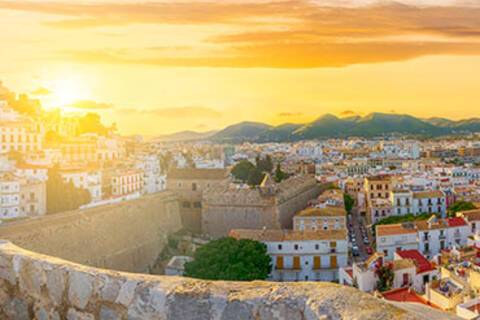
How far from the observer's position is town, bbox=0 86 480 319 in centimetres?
1725

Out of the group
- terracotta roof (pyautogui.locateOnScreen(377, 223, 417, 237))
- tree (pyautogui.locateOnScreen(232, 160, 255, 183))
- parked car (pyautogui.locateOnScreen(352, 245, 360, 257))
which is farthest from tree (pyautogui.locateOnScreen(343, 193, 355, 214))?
terracotta roof (pyautogui.locateOnScreen(377, 223, 417, 237))

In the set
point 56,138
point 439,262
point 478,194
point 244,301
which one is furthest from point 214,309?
point 56,138

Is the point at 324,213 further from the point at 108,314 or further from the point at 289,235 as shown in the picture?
the point at 108,314

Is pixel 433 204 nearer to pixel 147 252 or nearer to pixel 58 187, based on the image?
pixel 147 252

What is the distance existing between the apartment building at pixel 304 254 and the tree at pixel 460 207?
9.68 meters

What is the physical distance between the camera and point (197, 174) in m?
30.9

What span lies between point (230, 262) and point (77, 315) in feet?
53.4

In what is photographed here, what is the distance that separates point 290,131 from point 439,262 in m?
144

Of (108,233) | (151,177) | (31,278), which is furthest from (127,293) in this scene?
(151,177)

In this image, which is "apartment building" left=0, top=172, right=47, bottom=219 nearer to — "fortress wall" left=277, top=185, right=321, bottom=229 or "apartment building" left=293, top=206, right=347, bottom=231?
"fortress wall" left=277, top=185, right=321, bottom=229

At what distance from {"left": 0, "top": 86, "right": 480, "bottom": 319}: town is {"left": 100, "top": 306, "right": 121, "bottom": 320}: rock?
9.06m

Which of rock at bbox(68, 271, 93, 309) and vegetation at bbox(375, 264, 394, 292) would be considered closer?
rock at bbox(68, 271, 93, 309)

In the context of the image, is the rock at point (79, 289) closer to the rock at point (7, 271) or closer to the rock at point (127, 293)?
the rock at point (127, 293)

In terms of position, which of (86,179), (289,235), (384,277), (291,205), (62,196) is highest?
(86,179)
